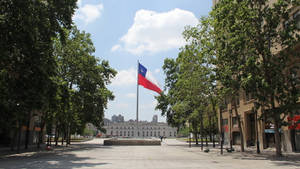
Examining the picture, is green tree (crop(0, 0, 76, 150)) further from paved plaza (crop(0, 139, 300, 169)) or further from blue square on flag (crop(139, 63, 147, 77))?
blue square on flag (crop(139, 63, 147, 77))

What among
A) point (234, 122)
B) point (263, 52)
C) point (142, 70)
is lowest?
point (234, 122)

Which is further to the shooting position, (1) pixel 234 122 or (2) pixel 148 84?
(2) pixel 148 84

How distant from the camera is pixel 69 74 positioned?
125 feet

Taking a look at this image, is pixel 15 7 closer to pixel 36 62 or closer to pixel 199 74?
pixel 36 62

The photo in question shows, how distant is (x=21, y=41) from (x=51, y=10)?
4.03 metres

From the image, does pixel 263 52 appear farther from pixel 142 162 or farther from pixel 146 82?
pixel 146 82

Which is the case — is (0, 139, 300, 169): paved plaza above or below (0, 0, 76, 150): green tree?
below

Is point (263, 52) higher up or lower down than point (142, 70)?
lower down

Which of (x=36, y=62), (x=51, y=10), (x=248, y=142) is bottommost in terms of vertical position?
(x=248, y=142)

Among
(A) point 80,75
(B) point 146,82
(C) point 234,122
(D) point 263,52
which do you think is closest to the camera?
(D) point 263,52

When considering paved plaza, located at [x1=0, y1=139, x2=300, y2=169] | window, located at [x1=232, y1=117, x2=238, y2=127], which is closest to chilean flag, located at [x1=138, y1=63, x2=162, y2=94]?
window, located at [x1=232, y1=117, x2=238, y2=127]

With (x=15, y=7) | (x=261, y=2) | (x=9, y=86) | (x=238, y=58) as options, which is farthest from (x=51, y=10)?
(x=261, y=2)

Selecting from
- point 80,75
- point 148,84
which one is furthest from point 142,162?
point 148,84

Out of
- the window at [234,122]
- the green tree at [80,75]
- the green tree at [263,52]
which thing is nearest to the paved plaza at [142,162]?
the green tree at [263,52]
